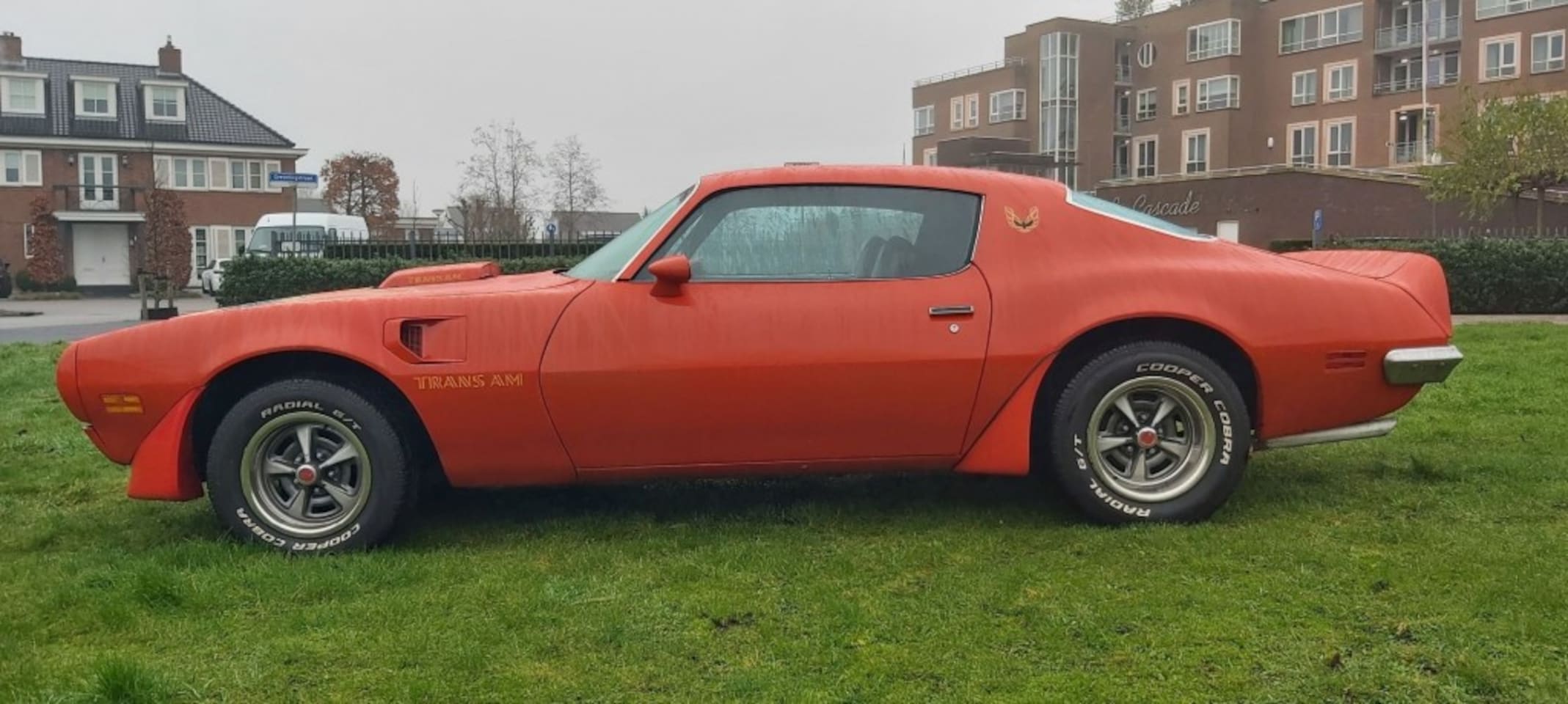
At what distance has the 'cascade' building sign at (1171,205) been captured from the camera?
139ft

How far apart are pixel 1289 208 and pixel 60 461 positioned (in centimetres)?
3904

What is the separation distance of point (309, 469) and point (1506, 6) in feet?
178

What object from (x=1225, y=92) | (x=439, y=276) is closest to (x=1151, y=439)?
(x=439, y=276)

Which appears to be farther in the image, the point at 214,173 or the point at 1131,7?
the point at 1131,7

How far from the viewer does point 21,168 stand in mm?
44406

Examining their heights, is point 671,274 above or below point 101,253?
below

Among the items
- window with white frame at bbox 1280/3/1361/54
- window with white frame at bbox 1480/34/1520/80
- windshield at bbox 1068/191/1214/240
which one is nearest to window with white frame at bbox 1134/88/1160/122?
window with white frame at bbox 1280/3/1361/54

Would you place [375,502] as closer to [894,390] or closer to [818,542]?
[818,542]

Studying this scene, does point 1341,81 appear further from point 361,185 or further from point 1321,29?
point 361,185

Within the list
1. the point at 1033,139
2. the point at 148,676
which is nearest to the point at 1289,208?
the point at 1033,139

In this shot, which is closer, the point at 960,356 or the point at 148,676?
the point at 148,676

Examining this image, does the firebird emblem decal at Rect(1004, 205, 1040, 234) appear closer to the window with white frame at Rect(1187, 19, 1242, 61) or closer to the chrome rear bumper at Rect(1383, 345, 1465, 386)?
the chrome rear bumper at Rect(1383, 345, 1465, 386)

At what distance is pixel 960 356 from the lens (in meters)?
4.21

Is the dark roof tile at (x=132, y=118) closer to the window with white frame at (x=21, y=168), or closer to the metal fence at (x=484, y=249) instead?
the window with white frame at (x=21, y=168)
